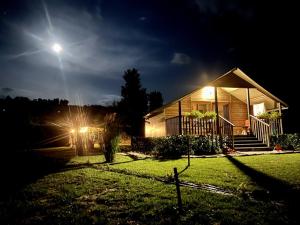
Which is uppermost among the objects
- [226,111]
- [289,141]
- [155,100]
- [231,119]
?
[155,100]

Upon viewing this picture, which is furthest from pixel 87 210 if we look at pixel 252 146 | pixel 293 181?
pixel 252 146

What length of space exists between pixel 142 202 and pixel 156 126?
17.9 metres

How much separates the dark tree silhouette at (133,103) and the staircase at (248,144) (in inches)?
873

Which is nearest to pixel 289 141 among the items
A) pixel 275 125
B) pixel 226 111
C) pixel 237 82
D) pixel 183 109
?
pixel 275 125

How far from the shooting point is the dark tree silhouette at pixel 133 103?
37000 mm

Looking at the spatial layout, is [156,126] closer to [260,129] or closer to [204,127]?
[204,127]

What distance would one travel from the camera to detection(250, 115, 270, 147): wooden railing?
14.5m

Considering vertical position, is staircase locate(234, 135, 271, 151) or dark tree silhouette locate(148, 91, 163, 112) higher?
dark tree silhouette locate(148, 91, 163, 112)

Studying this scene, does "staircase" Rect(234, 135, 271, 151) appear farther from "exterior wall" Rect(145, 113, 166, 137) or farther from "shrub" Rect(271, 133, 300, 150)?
"exterior wall" Rect(145, 113, 166, 137)

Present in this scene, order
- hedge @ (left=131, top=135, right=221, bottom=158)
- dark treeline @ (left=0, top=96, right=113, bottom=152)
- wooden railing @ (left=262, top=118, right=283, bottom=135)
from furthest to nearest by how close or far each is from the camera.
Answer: dark treeline @ (left=0, top=96, right=113, bottom=152) < wooden railing @ (left=262, top=118, right=283, bottom=135) < hedge @ (left=131, top=135, right=221, bottom=158)

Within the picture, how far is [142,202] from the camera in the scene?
507 centimetres

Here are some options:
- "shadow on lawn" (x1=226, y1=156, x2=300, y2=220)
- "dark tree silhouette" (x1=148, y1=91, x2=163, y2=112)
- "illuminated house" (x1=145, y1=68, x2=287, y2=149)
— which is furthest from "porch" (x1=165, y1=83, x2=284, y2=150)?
"dark tree silhouette" (x1=148, y1=91, x2=163, y2=112)

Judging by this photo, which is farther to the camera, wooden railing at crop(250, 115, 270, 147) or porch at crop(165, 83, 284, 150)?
porch at crop(165, 83, 284, 150)

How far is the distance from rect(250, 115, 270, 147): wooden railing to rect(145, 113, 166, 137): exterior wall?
279 inches
